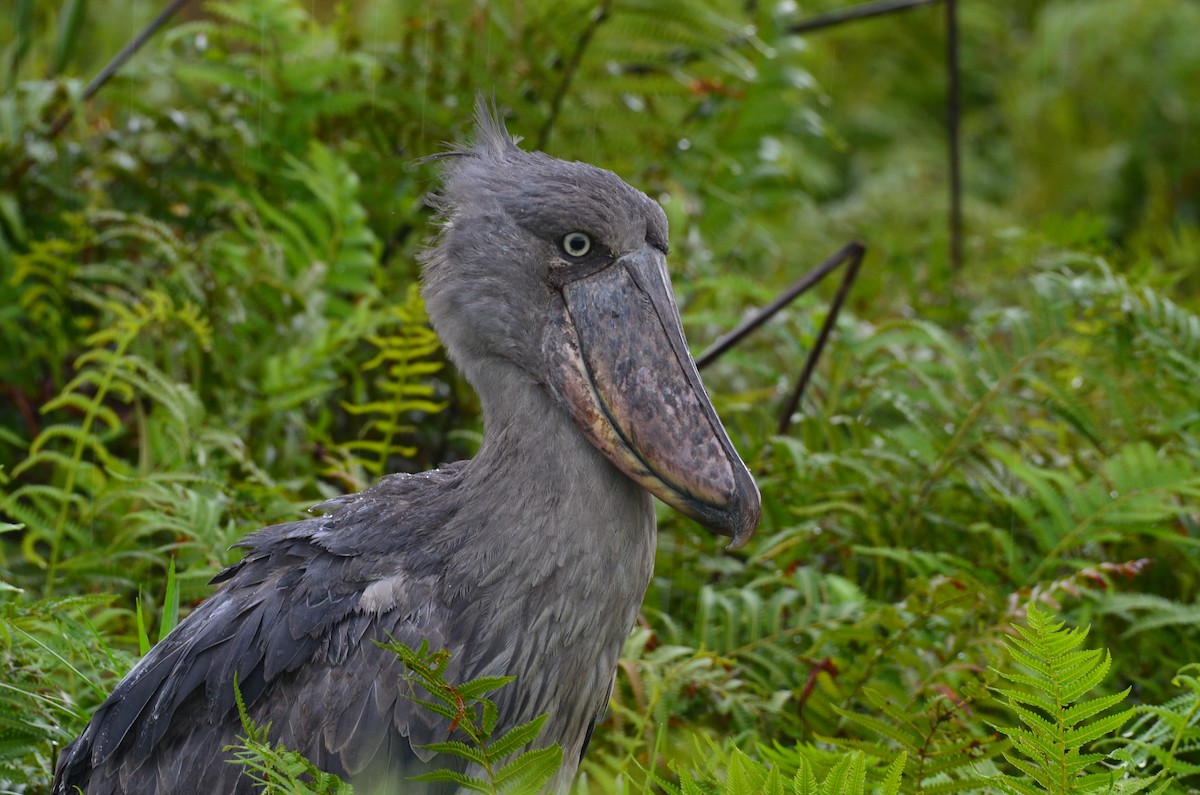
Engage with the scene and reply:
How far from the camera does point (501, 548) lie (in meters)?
2.12

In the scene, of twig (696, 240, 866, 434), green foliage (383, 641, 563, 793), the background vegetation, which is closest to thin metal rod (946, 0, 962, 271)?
the background vegetation

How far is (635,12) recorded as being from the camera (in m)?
4.66

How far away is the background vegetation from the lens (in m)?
2.77

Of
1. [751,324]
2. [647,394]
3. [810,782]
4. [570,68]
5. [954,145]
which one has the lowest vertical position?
[810,782]

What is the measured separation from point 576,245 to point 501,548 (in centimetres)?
54

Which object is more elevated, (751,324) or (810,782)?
(751,324)

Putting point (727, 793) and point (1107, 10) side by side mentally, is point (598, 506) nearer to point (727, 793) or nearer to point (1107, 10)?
point (727, 793)

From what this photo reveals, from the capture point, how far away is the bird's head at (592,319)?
211 centimetres

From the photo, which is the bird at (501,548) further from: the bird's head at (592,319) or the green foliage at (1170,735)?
the green foliage at (1170,735)

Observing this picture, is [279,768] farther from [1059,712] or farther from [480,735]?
[1059,712]

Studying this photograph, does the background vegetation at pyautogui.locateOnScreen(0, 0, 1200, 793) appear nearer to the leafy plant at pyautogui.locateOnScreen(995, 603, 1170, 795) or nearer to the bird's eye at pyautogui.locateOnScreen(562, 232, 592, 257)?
the leafy plant at pyautogui.locateOnScreen(995, 603, 1170, 795)

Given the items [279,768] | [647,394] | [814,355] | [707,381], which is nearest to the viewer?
[279,768]

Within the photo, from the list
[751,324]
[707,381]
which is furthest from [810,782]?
[707,381]

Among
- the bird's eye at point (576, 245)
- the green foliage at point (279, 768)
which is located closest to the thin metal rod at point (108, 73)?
the bird's eye at point (576, 245)
